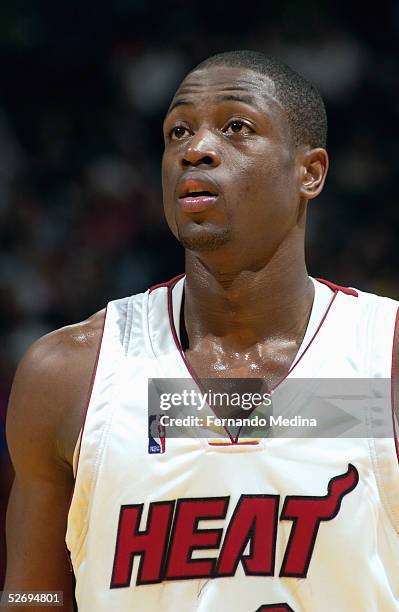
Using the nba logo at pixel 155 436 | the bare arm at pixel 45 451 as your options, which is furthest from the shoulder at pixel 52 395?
the nba logo at pixel 155 436

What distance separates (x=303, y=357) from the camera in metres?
2.94

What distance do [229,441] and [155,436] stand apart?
0.20 m

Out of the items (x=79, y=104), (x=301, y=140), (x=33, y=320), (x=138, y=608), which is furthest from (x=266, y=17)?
(x=138, y=608)

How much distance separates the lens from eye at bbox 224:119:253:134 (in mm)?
2908

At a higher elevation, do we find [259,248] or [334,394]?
[259,248]

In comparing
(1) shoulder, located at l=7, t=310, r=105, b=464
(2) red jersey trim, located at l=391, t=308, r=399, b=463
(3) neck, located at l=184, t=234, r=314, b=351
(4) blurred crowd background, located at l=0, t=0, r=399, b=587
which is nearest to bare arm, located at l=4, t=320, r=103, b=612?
(1) shoulder, located at l=7, t=310, r=105, b=464

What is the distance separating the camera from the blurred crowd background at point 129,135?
6270mm

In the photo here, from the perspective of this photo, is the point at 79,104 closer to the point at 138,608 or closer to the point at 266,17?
the point at 266,17

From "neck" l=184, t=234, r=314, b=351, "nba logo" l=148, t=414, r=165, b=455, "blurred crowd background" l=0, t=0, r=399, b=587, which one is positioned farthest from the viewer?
"blurred crowd background" l=0, t=0, r=399, b=587

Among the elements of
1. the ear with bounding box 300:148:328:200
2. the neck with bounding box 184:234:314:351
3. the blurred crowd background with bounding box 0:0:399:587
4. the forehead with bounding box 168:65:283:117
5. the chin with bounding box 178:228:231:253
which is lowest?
the neck with bounding box 184:234:314:351

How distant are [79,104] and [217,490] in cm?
475

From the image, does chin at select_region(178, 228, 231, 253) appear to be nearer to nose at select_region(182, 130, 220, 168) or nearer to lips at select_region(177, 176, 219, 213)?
lips at select_region(177, 176, 219, 213)

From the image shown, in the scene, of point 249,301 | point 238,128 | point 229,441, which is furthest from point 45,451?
point 238,128

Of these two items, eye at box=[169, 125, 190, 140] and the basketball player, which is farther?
eye at box=[169, 125, 190, 140]
